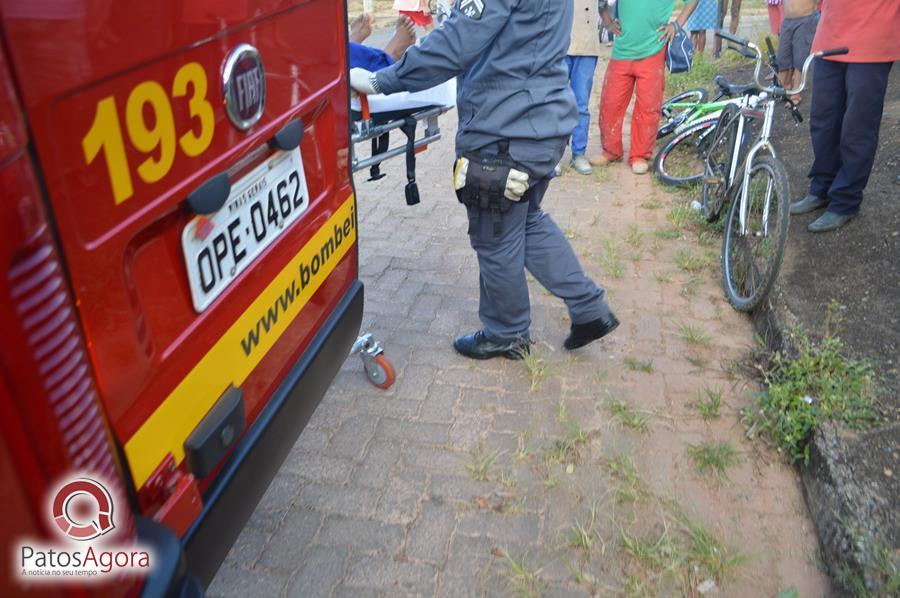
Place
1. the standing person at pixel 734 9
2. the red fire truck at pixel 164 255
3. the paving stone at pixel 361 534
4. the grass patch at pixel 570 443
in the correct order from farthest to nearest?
the standing person at pixel 734 9, the grass patch at pixel 570 443, the paving stone at pixel 361 534, the red fire truck at pixel 164 255

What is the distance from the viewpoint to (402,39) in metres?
3.09

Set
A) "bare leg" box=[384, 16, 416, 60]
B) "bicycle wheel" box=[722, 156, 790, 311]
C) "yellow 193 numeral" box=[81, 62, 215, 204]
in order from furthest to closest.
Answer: "bicycle wheel" box=[722, 156, 790, 311] < "bare leg" box=[384, 16, 416, 60] < "yellow 193 numeral" box=[81, 62, 215, 204]

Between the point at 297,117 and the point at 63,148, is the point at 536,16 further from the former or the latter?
the point at 63,148

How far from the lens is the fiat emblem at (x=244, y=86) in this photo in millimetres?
1428

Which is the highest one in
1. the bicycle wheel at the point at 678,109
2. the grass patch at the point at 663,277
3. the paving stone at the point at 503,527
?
the bicycle wheel at the point at 678,109

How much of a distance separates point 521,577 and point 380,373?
116 cm

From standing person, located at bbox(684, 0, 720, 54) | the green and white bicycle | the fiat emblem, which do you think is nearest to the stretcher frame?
the fiat emblem

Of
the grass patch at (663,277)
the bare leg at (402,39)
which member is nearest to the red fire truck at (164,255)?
the bare leg at (402,39)

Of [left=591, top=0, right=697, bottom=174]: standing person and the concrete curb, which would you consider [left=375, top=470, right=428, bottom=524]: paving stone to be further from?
[left=591, top=0, right=697, bottom=174]: standing person

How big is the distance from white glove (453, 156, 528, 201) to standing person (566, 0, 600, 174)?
3.05m

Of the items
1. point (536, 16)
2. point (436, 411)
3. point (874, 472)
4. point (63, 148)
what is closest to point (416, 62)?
point (536, 16)

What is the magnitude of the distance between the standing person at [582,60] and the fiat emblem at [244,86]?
14.1ft

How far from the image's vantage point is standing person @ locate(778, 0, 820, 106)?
5.95 m

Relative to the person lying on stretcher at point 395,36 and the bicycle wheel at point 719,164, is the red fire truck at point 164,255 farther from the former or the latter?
the bicycle wheel at point 719,164
